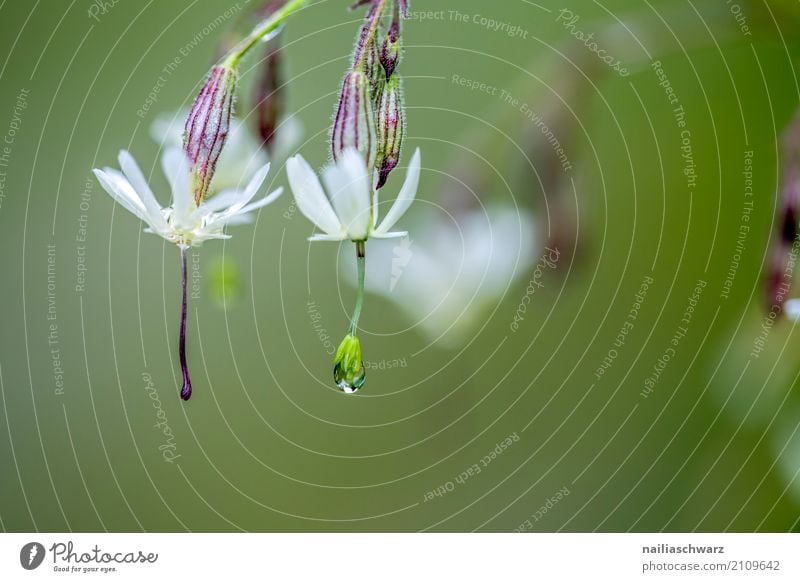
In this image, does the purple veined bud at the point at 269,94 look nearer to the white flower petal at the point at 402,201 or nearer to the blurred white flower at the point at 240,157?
the blurred white flower at the point at 240,157

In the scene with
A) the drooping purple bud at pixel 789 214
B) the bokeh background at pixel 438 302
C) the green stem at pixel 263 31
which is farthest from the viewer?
the bokeh background at pixel 438 302

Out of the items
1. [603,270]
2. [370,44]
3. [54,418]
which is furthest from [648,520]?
[54,418]

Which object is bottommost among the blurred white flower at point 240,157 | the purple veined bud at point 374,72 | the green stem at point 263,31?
the blurred white flower at point 240,157

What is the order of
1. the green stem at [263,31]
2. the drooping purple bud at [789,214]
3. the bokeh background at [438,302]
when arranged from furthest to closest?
the bokeh background at [438,302], the drooping purple bud at [789,214], the green stem at [263,31]

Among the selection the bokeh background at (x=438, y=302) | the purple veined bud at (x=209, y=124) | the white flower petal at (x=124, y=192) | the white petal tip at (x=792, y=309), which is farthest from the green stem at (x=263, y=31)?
the white petal tip at (x=792, y=309)

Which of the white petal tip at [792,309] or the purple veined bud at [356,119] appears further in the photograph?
the white petal tip at [792,309]

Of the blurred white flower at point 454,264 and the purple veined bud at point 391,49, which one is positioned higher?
the purple veined bud at point 391,49

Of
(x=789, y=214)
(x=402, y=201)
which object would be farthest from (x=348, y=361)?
(x=789, y=214)
